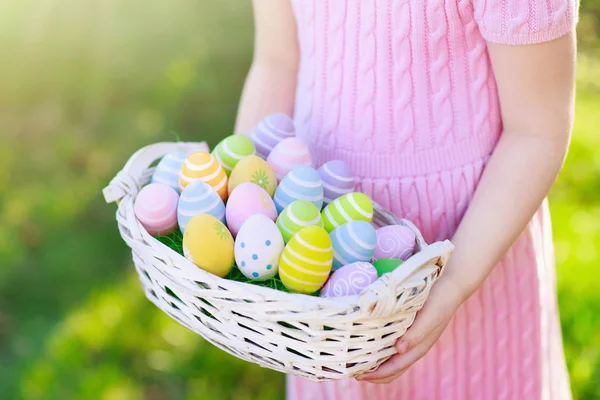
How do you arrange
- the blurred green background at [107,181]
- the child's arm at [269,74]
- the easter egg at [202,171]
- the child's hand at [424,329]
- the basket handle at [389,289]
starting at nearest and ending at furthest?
the basket handle at [389,289] → the child's hand at [424,329] → the easter egg at [202,171] → the child's arm at [269,74] → the blurred green background at [107,181]

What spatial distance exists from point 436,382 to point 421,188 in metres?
0.32

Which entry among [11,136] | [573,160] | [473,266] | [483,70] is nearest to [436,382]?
[473,266]

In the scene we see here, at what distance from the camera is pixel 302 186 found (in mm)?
1018

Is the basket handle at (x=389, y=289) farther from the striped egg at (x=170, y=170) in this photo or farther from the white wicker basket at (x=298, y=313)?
the striped egg at (x=170, y=170)

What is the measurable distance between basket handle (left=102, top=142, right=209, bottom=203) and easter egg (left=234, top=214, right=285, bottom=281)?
20cm

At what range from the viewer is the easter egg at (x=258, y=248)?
3.11 feet

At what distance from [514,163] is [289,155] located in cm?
32

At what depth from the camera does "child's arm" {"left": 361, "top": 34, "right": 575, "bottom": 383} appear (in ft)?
3.19

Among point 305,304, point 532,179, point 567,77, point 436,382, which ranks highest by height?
point 567,77

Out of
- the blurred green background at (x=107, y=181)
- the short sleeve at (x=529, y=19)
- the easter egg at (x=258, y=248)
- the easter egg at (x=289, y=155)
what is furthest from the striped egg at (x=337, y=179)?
the blurred green background at (x=107, y=181)

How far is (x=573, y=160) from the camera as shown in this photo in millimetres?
2852

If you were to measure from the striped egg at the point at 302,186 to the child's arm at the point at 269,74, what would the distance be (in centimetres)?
27

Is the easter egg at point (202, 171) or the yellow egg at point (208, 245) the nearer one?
the yellow egg at point (208, 245)

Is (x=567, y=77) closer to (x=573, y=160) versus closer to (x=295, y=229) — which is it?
(x=295, y=229)
